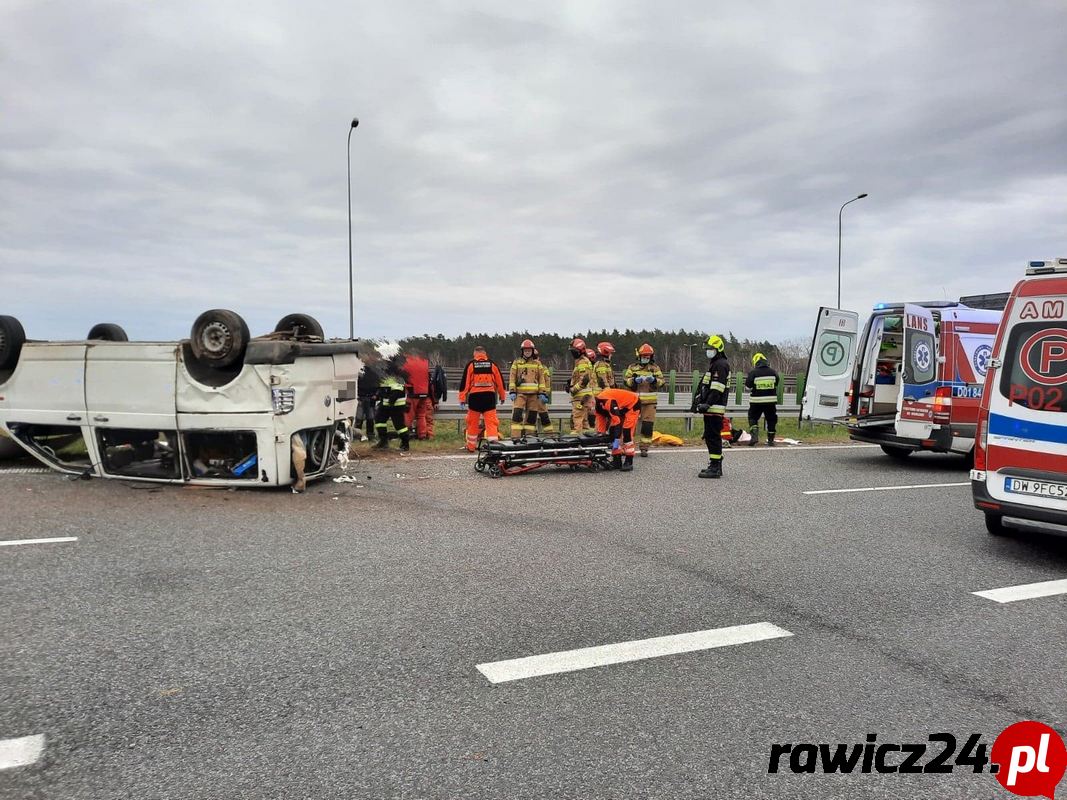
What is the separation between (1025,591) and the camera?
4.90m

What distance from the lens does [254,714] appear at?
9.98 feet

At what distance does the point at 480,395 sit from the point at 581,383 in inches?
89.0

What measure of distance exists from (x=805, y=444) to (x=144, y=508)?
11.2m

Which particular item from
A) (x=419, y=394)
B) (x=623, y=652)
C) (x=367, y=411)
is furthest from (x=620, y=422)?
(x=623, y=652)

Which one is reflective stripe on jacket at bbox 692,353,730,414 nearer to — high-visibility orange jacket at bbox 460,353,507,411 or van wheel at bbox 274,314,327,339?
high-visibility orange jacket at bbox 460,353,507,411

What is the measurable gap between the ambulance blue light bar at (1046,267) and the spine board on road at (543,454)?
17.6ft

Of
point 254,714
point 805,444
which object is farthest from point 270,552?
point 805,444

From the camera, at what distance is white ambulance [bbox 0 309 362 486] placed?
7750 mm

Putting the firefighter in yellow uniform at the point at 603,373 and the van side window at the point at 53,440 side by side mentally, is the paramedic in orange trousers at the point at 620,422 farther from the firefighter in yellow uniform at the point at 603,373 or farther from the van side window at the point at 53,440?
the van side window at the point at 53,440

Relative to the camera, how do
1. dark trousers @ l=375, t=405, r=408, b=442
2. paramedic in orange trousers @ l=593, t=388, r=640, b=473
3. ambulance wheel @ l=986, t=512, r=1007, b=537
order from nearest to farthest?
1. ambulance wheel @ l=986, t=512, r=1007, b=537
2. paramedic in orange trousers @ l=593, t=388, r=640, b=473
3. dark trousers @ l=375, t=405, r=408, b=442

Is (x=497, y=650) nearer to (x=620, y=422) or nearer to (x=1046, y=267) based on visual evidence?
(x=1046, y=267)

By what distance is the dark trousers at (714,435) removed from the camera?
9.54 metres

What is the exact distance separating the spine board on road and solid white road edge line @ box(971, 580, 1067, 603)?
555 centimetres

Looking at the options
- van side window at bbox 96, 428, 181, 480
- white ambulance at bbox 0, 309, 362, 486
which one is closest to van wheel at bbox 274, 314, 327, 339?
A: white ambulance at bbox 0, 309, 362, 486
